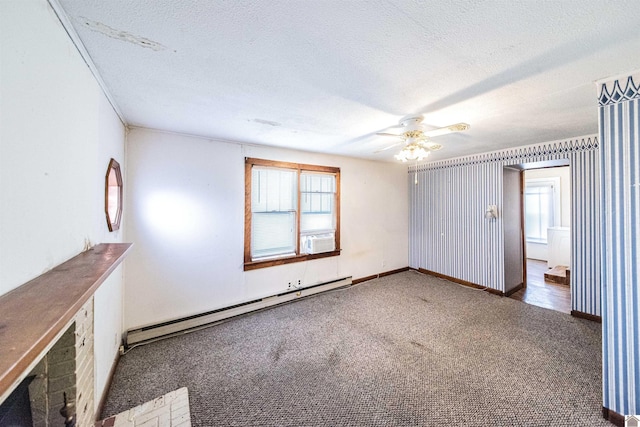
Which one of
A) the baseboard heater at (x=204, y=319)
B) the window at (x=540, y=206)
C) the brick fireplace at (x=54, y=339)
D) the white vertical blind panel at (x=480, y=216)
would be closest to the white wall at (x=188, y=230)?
the baseboard heater at (x=204, y=319)

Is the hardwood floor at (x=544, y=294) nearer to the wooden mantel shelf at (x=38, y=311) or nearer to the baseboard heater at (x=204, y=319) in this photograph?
the baseboard heater at (x=204, y=319)

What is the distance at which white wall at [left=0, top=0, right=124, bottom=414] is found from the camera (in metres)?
0.78

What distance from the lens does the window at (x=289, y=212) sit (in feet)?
11.8

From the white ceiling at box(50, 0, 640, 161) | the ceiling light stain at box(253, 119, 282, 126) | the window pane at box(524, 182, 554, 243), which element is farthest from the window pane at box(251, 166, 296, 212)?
the window pane at box(524, 182, 554, 243)

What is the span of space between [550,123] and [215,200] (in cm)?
413

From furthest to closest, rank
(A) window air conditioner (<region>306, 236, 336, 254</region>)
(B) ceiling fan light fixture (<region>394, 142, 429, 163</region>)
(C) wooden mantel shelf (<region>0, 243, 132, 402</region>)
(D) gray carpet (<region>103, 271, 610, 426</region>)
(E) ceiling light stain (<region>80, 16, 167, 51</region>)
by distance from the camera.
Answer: (A) window air conditioner (<region>306, 236, 336, 254</region>), (B) ceiling fan light fixture (<region>394, 142, 429, 163</region>), (D) gray carpet (<region>103, 271, 610, 426</region>), (E) ceiling light stain (<region>80, 16, 167, 51</region>), (C) wooden mantel shelf (<region>0, 243, 132, 402</region>)

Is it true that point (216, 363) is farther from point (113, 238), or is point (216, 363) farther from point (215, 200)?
point (215, 200)

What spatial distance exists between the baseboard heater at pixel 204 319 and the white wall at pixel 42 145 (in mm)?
1636

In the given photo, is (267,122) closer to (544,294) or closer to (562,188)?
(544,294)

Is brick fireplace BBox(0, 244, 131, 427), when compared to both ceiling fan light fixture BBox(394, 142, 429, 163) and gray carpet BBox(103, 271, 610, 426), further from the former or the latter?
ceiling fan light fixture BBox(394, 142, 429, 163)

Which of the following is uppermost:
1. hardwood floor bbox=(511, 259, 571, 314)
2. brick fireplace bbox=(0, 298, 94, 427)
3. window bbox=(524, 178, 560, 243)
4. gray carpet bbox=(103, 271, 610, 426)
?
window bbox=(524, 178, 560, 243)

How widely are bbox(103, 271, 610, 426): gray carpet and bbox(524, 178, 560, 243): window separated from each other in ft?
13.2

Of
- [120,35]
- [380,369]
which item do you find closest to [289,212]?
[380,369]

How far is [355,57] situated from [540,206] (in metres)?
7.66
